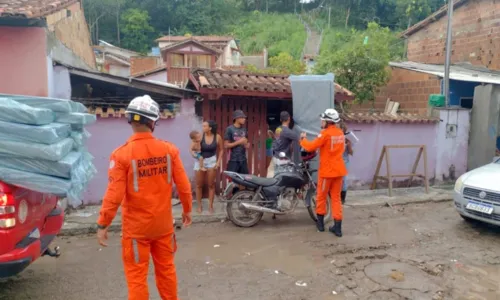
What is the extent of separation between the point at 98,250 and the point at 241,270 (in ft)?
6.77

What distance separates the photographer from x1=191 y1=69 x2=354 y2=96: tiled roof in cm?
733

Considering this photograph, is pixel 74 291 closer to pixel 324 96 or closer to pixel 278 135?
pixel 278 135

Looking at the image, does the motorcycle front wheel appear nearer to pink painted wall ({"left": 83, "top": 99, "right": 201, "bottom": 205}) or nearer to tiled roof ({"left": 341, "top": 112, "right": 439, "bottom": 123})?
pink painted wall ({"left": 83, "top": 99, "right": 201, "bottom": 205})

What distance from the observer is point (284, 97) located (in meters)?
7.76

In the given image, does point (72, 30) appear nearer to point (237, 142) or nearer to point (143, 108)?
point (237, 142)

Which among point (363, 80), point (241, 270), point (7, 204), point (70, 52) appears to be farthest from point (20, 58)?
point (363, 80)

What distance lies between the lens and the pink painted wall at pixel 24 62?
6.61m

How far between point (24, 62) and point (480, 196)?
7667 mm

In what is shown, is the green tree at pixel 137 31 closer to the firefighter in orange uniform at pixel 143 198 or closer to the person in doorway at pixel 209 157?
the person in doorway at pixel 209 157

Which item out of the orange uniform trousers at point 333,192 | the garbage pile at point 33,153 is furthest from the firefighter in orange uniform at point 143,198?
the orange uniform trousers at point 333,192

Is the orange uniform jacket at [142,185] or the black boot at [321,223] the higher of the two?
the orange uniform jacket at [142,185]

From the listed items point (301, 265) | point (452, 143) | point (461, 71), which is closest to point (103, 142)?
point (301, 265)

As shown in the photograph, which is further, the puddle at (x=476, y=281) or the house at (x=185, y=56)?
the house at (x=185, y=56)

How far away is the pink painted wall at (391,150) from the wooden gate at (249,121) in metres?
2.09
